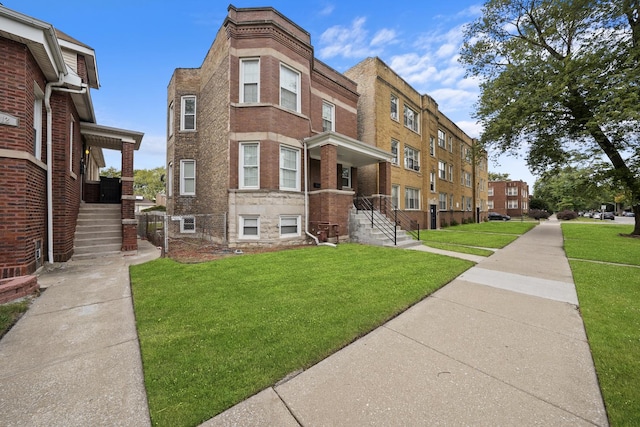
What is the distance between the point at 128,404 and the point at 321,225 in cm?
941

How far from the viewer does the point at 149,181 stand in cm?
5216

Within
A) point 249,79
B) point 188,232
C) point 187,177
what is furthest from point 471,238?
point 187,177

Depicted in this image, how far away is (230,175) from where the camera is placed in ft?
35.8

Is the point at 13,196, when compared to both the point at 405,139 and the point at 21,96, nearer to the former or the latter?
the point at 21,96

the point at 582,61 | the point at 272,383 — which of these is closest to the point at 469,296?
the point at 272,383

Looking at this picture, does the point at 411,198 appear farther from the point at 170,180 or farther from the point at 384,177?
the point at 170,180

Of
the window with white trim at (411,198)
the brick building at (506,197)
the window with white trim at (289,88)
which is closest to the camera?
the window with white trim at (289,88)

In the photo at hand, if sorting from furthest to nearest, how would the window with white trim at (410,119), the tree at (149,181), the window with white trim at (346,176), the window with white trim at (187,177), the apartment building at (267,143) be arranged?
the tree at (149,181) → the window with white trim at (410,119) → the window with white trim at (346,176) → the window with white trim at (187,177) → the apartment building at (267,143)

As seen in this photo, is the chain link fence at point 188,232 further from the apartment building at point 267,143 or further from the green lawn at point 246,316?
the green lawn at point 246,316

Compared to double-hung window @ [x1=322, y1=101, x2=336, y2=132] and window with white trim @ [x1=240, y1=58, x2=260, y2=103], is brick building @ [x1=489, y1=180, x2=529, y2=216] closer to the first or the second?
double-hung window @ [x1=322, y1=101, x2=336, y2=132]

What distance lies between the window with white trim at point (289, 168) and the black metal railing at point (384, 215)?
3745 millimetres

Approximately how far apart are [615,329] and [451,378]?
9.87 ft

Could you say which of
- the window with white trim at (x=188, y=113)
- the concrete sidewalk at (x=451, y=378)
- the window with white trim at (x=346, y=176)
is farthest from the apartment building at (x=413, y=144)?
the concrete sidewalk at (x=451, y=378)

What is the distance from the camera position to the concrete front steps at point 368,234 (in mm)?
10957
